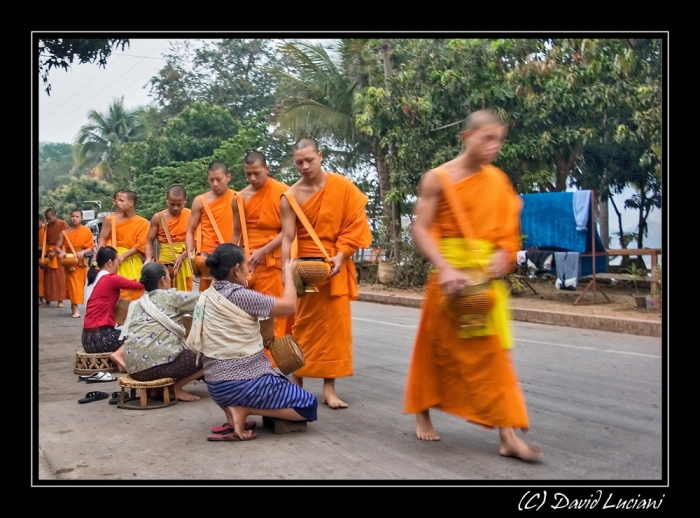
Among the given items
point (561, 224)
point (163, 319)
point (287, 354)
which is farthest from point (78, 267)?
point (287, 354)

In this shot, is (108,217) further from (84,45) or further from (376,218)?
(376,218)

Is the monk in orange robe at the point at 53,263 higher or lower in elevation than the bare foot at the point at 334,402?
higher

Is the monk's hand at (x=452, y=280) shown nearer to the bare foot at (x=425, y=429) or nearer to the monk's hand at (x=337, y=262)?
the bare foot at (x=425, y=429)

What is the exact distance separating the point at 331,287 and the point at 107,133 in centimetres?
4461

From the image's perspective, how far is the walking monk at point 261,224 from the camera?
A: 670 centimetres

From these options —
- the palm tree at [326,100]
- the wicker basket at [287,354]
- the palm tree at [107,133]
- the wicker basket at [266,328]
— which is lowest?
the wicker basket at [287,354]

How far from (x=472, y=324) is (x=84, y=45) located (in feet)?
26.7

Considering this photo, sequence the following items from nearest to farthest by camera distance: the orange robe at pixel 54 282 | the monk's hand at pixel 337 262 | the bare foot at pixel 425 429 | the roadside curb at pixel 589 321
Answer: the bare foot at pixel 425 429 → the monk's hand at pixel 337 262 → the roadside curb at pixel 589 321 → the orange robe at pixel 54 282

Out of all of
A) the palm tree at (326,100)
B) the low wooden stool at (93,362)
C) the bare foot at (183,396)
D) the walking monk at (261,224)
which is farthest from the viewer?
the palm tree at (326,100)

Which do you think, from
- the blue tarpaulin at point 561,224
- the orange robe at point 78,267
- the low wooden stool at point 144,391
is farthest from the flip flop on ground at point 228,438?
the blue tarpaulin at point 561,224

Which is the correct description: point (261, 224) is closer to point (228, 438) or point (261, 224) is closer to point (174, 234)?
point (174, 234)

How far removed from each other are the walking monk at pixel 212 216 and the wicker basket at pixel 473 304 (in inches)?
151

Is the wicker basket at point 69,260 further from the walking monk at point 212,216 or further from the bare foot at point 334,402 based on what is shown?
the bare foot at point 334,402

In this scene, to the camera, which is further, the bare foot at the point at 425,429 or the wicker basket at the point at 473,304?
the bare foot at the point at 425,429
